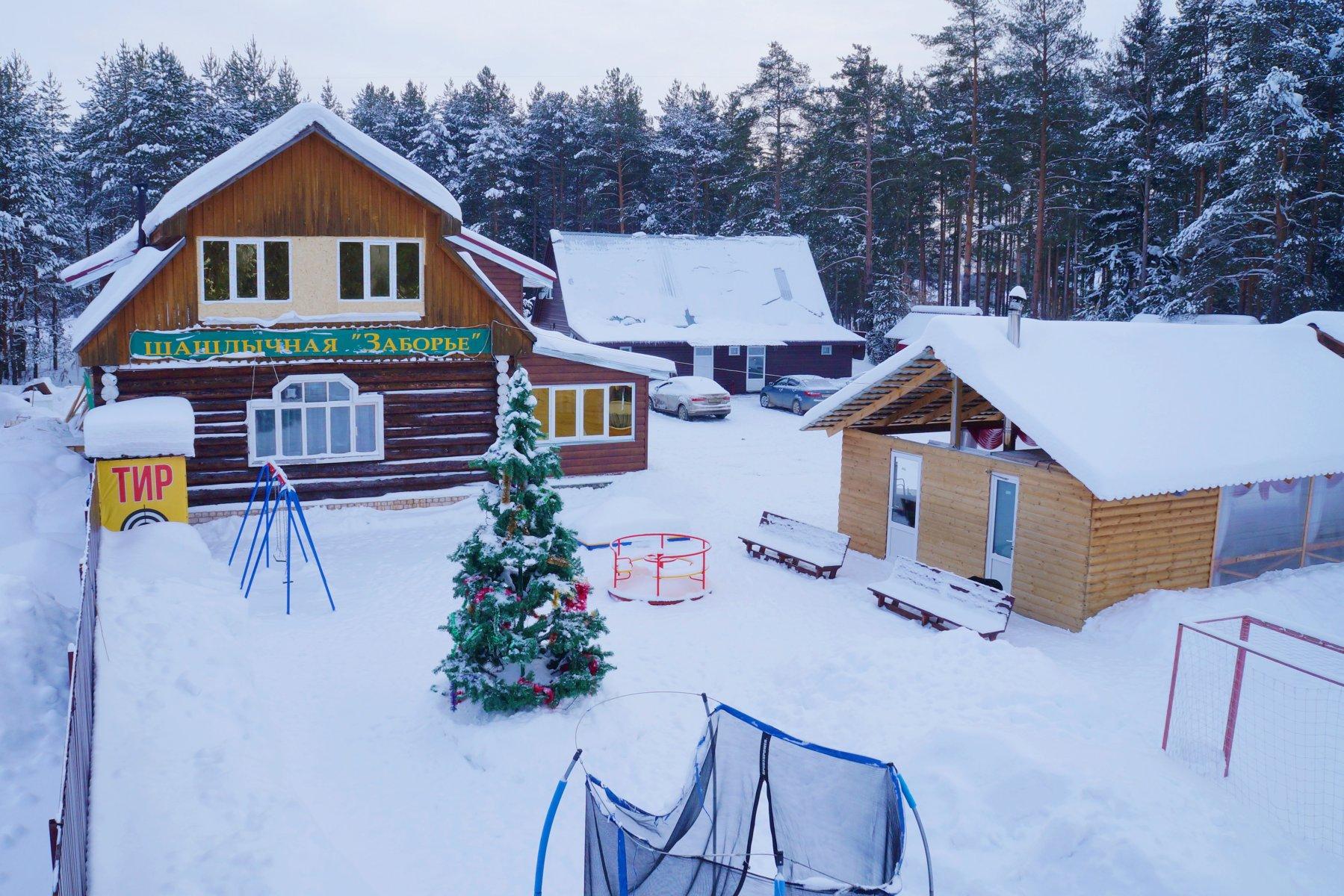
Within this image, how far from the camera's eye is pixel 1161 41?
36375mm

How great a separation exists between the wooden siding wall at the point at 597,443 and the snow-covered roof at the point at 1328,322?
44.7 feet

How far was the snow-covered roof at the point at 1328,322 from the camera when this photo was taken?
739 inches

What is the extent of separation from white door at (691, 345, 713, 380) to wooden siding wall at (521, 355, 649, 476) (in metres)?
15.1

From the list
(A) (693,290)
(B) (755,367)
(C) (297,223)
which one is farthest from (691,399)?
(C) (297,223)

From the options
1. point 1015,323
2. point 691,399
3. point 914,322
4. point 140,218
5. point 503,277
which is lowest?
point 691,399

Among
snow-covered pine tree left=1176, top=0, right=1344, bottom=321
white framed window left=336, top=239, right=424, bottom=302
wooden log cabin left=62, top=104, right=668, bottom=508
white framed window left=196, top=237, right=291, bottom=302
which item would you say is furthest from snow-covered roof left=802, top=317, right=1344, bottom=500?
snow-covered pine tree left=1176, top=0, right=1344, bottom=321

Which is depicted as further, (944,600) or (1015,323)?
(1015,323)

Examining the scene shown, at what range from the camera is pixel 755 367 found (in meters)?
38.7

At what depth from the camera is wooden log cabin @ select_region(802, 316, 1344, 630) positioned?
13.6m

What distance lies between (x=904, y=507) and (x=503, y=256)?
40.0 feet

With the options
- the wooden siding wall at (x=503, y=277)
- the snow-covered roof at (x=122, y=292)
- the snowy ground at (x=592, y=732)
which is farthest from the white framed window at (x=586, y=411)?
the snow-covered roof at (x=122, y=292)

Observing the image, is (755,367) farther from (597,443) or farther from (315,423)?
(315,423)

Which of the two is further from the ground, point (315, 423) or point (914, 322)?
point (914, 322)

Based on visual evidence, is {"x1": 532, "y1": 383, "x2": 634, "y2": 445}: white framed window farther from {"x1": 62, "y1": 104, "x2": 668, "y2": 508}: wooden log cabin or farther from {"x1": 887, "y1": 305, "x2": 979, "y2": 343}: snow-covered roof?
{"x1": 887, "y1": 305, "x2": 979, "y2": 343}: snow-covered roof
